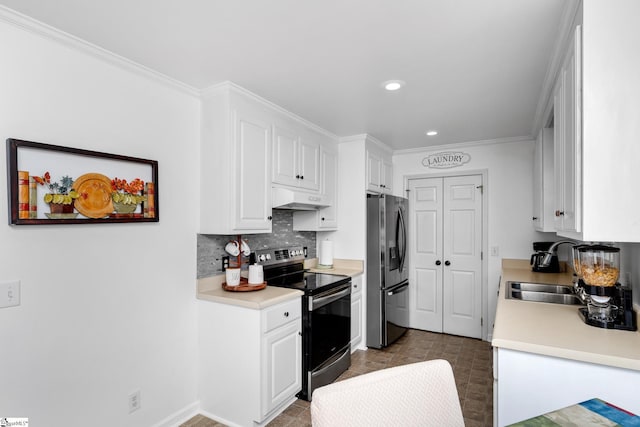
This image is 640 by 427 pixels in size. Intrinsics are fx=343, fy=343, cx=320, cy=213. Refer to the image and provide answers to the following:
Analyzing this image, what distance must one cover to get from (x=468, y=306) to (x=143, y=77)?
405 centimetres

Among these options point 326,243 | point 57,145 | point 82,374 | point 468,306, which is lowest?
point 468,306

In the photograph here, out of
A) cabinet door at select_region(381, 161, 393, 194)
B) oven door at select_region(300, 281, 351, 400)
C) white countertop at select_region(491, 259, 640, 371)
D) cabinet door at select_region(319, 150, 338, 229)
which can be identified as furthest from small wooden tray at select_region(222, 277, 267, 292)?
cabinet door at select_region(381, 161, 393, 194)

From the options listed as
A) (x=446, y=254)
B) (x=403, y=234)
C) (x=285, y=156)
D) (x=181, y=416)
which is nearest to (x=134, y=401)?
(x=181, y=416)

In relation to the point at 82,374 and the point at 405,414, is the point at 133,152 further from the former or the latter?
the point at 405,414

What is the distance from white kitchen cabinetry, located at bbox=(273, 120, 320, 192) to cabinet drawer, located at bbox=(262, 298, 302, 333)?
1.00 meters

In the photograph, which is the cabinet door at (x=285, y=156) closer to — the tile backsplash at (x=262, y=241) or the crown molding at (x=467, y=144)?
the tile backsplash at (x=262, y=241)

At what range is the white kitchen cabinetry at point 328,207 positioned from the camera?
363cm

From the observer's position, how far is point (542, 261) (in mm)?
3426

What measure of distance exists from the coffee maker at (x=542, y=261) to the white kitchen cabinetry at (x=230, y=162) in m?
2.80

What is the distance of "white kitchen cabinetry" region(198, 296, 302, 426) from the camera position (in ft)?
7.44

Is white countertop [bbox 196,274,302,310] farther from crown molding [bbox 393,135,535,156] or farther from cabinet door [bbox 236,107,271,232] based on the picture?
crown molding [bbox 393,135,535,156]

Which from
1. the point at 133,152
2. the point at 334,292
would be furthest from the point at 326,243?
the point at 133,152

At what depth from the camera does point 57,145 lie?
1.76m

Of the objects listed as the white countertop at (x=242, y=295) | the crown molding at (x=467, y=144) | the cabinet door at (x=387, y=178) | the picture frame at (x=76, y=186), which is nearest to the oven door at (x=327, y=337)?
the white countertop at (x=242, y=295)
